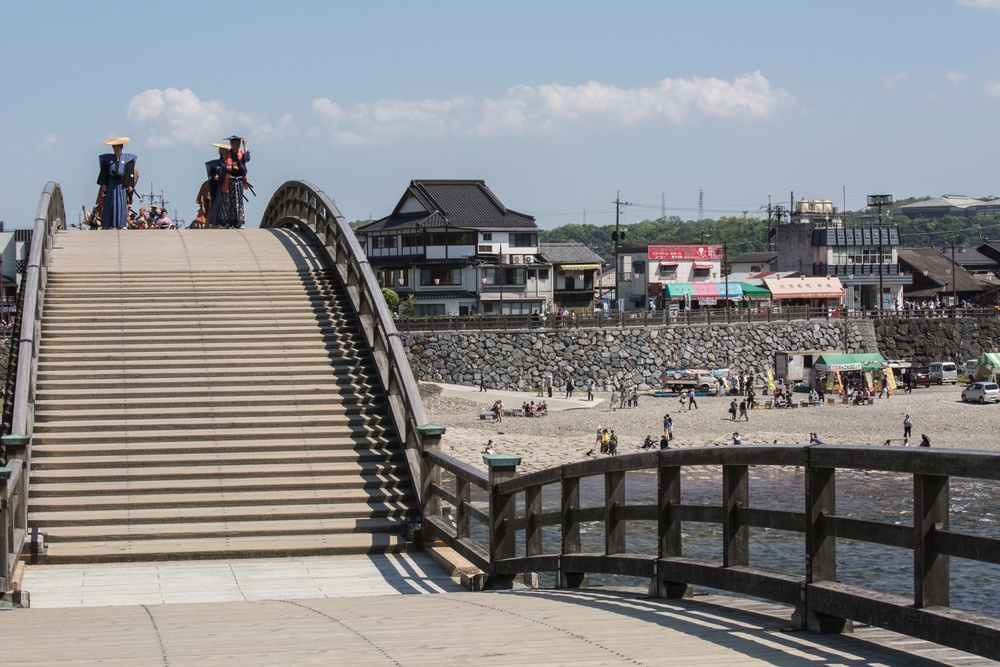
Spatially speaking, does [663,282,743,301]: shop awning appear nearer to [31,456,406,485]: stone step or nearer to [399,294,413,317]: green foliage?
[399,294,413,317]: green foliage

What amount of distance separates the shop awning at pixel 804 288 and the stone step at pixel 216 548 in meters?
65.2

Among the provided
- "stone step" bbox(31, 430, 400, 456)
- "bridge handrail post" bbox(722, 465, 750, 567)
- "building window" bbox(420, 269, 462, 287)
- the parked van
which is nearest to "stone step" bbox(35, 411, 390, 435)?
"stone step" bbox(31, 430, 400, 456)

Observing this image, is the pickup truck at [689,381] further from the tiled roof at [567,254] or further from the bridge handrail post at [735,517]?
the bridge handrail post at [735,517]

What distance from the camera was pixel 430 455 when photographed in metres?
11.1

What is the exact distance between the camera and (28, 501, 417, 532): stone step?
10672mm

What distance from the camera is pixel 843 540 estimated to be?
63.8 ft

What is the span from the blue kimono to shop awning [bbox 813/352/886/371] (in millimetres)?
39580

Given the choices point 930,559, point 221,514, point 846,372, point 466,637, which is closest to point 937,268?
point 846,372

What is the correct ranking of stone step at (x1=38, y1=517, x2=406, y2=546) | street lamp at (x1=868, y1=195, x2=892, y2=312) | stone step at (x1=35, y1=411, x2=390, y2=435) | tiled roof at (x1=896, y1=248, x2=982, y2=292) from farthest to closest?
tiled roof at (x1=896, y1=248, x2=982, y2=292), street lamp at (x1=868, y1=195, x2=892, y2=312), stone step at (x1=35, y1=411, x2=390, y2=435), stone step at (x1=38, y1=517, x2=406, y2=546)

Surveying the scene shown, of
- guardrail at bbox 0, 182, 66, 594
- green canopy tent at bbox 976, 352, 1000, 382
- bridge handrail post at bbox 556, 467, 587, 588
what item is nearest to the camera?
bridge handrail post at bbox 556, 467, 587, 588

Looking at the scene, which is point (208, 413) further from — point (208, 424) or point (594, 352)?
point (594, 352)

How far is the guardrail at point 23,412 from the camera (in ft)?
28.4

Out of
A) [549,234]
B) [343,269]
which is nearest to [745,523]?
[343,269]

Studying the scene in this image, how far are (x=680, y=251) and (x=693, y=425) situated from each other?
106 feet
